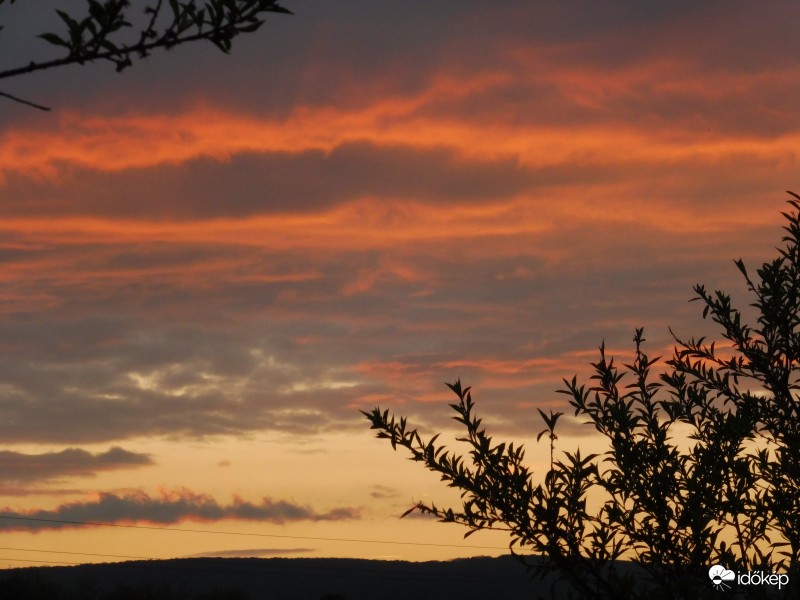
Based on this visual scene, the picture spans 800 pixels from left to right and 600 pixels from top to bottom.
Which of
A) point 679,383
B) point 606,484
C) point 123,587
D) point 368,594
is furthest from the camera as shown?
point 368,594

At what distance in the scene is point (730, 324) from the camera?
11.1 metres

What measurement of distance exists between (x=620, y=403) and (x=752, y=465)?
1.99 metres

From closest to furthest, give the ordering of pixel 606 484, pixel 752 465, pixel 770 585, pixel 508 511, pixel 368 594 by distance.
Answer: pixel 508 511 → pixel 770 585 → pixel 606 484 → pixel 752 465 → pixel 368 594

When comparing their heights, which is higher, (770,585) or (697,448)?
(697,448)

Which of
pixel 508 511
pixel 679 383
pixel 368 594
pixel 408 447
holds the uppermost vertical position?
pixel 679 383

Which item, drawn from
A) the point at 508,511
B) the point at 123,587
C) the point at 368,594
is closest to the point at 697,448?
the point at 508,511

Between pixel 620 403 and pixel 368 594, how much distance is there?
640 ft

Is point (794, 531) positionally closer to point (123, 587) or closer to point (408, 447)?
point (408, 447)

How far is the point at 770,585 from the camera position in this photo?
8758 mm

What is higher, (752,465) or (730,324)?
(730,324)

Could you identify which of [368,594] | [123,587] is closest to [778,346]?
[123,587]

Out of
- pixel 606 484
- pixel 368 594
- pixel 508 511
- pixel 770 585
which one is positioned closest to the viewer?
pixel 508 511

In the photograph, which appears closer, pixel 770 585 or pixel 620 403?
pixel 770 585

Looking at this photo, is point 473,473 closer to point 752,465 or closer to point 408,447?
point 408,447
